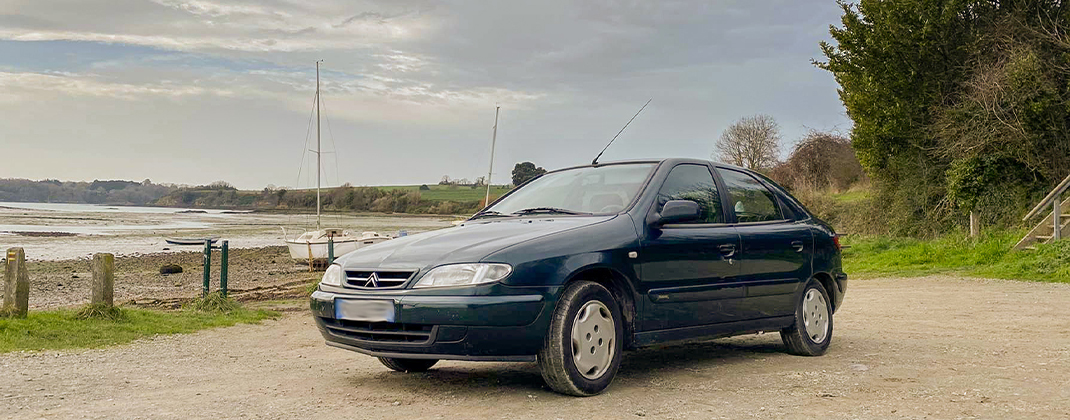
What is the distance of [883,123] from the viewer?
82.8 ft

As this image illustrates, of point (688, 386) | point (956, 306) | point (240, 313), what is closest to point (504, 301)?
point (688, 386)

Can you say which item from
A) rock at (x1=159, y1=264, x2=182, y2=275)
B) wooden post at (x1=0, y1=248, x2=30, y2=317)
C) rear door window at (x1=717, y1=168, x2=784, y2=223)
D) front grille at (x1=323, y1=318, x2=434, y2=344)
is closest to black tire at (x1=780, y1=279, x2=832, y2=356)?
rear door window at (x1=717, y1=168, x2=784, y2=223)

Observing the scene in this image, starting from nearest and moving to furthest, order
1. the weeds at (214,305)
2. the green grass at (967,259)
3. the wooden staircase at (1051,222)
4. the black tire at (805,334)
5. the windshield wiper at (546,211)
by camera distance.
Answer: the windshield wiper at (546,211) < the black tire at (805,334) < the weeds at (214,305) < the green grass at (967,259) < the wooden staircase at (1051,222)

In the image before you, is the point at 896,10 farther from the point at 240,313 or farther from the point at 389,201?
the point at 389,201

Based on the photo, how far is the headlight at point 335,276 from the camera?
6.17 metres

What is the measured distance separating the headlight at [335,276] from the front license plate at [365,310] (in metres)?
0.18

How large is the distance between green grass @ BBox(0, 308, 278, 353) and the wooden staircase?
15093mm

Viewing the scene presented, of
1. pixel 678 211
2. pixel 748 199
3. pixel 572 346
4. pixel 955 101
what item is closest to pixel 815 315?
pixel 748 199

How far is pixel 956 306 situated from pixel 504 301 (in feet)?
29.6

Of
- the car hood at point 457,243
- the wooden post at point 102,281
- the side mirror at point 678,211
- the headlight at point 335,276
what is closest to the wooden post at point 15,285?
the wooden post at point 102,281

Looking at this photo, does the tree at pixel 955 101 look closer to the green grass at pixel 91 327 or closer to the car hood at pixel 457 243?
the green grass at pixel 91 327

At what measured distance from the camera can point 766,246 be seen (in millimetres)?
7500

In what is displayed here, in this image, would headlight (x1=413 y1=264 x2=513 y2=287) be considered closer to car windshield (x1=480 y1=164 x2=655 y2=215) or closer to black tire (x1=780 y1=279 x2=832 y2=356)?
car windshield (x1=480 y1=164 x2=655 y2=215)

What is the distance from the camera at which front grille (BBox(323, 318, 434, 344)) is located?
5.68 meters
